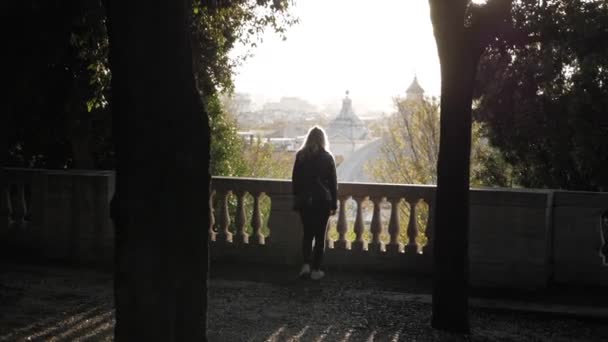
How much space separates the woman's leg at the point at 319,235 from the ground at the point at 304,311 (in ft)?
0.81

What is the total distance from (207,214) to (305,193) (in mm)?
4655

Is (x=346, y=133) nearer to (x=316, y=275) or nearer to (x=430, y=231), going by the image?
(x=430, y=231)

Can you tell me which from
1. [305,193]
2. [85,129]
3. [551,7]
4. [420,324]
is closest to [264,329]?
[420,324]

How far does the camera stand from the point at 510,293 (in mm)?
9141

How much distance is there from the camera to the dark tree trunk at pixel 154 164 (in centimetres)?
466

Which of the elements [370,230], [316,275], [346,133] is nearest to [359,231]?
[370,230]

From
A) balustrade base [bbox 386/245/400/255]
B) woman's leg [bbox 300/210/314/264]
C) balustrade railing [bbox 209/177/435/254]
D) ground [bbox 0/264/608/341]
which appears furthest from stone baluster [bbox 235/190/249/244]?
balustrade base [bbox 386/245/400/255]

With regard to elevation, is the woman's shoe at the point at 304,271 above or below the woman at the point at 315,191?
below

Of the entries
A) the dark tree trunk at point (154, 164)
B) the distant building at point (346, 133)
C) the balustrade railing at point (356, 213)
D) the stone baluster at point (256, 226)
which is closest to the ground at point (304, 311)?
the balustrade railing at point (356, 213)

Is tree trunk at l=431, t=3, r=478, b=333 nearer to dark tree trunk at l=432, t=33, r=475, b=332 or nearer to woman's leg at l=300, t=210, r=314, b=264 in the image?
dark tree trunk at l=432, t=33, r=475, b=332

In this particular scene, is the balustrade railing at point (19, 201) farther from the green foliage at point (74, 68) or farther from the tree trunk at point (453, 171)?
the tree trunk at point (453, 171)

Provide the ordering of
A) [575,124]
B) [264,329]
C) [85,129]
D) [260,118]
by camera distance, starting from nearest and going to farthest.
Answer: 1. [264,329]
2. [85,129]
3. [575,124]
4. [260,118]

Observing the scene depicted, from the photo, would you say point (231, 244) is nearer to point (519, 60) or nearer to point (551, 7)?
point (551, 7)

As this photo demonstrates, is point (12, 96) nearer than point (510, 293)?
No
